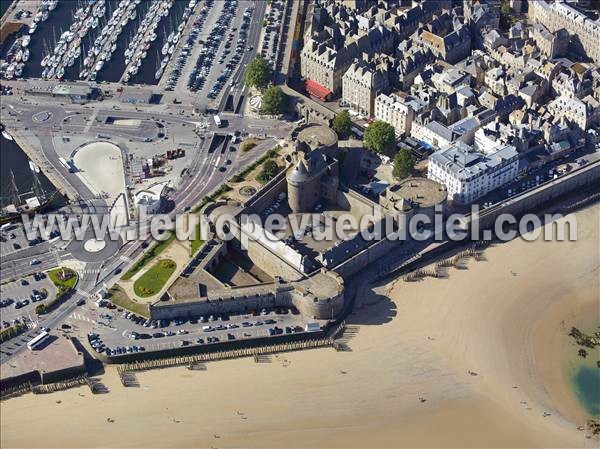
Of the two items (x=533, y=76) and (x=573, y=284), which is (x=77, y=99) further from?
(x=573, y=284)

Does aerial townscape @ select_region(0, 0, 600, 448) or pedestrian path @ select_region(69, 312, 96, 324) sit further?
pedestrian path @ select_region(69, 312, 96, 324)

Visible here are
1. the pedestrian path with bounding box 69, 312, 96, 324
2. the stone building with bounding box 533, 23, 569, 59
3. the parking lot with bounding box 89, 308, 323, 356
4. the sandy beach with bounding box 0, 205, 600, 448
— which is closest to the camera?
the sandy beach with bounding box 0, 205, 600, 448

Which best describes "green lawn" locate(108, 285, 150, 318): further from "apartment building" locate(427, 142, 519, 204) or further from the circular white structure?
"apartment building" locate(427, 142, 519, 204)

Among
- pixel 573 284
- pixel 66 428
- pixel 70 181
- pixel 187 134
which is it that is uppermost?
pixel 187 134

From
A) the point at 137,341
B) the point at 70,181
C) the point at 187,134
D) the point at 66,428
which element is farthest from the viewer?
the point at 187,134

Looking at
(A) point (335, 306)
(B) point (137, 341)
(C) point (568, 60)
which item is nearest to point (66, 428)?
(B) point (137, 341)

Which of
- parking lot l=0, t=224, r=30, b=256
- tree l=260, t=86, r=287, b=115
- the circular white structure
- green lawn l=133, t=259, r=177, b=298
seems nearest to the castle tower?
tree l=260, t=86, r=287, b=115
